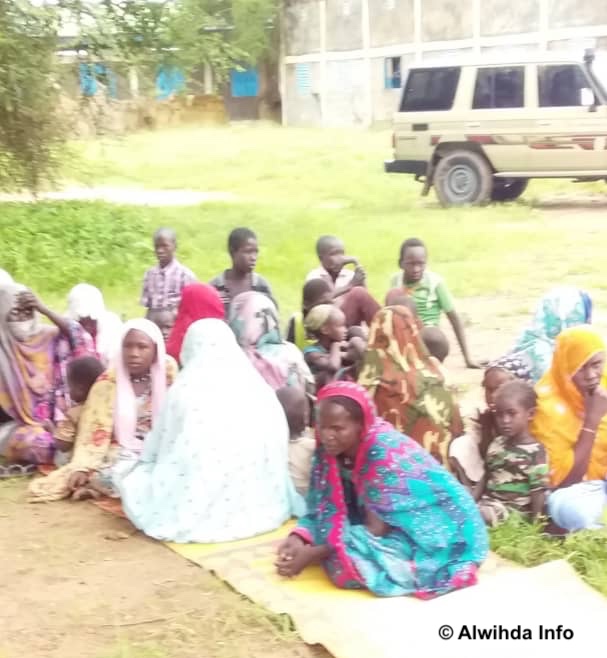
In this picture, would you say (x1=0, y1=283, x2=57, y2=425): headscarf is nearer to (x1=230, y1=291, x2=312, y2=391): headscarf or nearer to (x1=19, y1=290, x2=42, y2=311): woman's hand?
(x1=19, y1=290, x2=42, y2=311): woman's hand

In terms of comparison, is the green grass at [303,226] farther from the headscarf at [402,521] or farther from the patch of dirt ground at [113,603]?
the headscarf at [402,521]

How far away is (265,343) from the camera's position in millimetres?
5234

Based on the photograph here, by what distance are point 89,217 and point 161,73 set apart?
8.00 feet

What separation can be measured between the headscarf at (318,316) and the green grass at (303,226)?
3445 mm

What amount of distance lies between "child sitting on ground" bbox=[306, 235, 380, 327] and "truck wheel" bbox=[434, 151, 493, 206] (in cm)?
480

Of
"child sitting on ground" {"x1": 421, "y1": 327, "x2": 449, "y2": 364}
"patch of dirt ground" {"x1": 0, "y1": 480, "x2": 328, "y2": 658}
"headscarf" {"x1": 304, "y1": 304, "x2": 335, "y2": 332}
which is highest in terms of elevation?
"headscarf" {"x1": 304, "y1": 304, "x2": 335, "y2": 332}

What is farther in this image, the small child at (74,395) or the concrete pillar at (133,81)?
the concrete pillar at (133,81)

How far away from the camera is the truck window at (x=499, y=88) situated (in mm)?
10375

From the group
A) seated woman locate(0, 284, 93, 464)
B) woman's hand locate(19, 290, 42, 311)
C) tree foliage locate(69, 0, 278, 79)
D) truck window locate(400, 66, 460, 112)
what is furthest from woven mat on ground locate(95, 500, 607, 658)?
truck window locate(400, 66, 460, 112)

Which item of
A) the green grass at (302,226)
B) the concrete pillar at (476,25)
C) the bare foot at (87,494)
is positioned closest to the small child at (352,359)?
the bare foot at (87,494)

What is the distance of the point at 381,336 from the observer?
4312mm

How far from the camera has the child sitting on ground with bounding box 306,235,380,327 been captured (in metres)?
5.84

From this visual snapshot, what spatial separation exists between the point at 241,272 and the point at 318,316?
0.96m

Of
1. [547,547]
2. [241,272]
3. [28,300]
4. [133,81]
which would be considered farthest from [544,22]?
[547,547]
